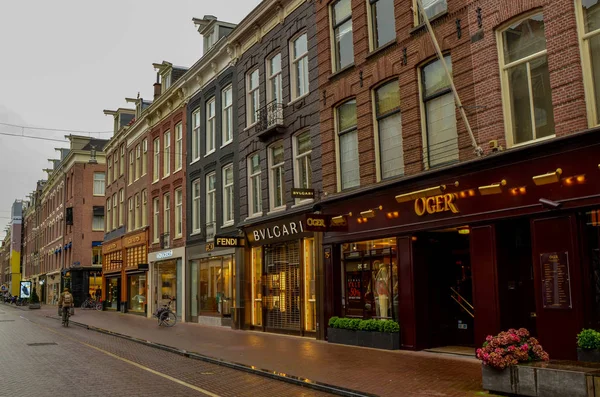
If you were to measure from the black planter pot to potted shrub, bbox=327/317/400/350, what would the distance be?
17.3 feet

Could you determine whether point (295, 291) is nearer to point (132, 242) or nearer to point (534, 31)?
point (534, 31)

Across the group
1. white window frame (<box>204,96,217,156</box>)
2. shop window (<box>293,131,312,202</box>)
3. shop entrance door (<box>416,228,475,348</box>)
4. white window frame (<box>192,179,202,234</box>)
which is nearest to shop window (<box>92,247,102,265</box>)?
white window frame (<box>192,179,202,234</box>)

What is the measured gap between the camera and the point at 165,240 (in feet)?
108

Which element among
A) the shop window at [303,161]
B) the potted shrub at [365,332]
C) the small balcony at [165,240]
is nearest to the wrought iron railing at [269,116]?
the shop window at [303,161]

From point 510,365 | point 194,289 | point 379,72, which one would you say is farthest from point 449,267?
point 194,289

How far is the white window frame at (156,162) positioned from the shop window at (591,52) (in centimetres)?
2685

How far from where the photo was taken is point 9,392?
10195mm

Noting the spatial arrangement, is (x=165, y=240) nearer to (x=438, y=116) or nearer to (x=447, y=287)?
(x=447, y=287)

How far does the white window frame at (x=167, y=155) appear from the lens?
33197 mm

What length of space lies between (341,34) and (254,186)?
757 cm

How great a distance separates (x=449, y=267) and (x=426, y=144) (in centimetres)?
336

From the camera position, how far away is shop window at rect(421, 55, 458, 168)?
573 inches

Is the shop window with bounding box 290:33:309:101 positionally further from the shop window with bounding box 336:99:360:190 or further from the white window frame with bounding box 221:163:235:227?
the white window frame with bounding box 221:163:235:227

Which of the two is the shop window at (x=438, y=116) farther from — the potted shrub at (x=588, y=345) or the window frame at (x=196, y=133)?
the window frame at (x=196, y=133)
